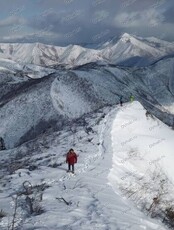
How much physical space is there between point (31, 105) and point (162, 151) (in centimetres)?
4548

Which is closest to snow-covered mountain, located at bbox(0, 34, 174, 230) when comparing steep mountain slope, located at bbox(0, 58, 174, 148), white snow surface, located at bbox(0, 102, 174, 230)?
white snow surface, located at bbox(0, 102, 174, 230)

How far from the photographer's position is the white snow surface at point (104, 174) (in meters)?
17.7

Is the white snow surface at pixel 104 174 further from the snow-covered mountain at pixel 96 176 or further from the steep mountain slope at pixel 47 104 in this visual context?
the steep mountain slope at pixel 47 104

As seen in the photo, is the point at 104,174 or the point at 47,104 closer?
the point at 104,174

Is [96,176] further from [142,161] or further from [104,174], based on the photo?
[142,161]

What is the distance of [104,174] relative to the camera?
28109 millimetres

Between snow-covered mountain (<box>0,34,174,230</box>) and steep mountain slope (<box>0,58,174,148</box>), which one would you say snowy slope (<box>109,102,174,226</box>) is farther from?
steep mountain slope (<box>0,58,174,148</box>)

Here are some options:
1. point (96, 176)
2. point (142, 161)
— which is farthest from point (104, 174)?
point (142, 161)

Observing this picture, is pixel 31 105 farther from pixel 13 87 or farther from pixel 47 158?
pixel 47 158

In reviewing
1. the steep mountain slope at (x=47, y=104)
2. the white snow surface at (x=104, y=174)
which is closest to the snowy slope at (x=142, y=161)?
the white snow surface at (x=104, y=174)

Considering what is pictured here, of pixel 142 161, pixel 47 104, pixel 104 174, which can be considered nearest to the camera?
pixel 104 174

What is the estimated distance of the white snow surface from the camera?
17.7 meters

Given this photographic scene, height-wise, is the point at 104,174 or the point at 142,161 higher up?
the point at 104,174

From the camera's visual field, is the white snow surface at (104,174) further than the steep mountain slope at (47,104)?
No
